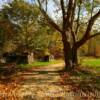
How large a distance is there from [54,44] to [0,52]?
19.1m

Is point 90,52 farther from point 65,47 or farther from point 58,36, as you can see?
point 65,47

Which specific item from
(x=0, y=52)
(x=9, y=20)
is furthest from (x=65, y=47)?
(x=9, y=20)

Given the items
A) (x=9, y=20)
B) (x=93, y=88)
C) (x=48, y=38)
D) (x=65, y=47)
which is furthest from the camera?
(x=48, y=38)

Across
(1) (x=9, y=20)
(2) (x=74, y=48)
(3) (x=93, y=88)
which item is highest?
(1) (x=9, y=20)

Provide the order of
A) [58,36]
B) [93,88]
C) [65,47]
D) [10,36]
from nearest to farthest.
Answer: [93,88], [65,47], [10,36], [58,36]

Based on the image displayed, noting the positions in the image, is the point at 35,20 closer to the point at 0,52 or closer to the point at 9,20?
the point at 9,20

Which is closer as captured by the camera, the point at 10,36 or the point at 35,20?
the point at 10,36

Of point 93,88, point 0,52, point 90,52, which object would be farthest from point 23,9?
point 90,52

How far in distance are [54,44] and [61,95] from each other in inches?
1651

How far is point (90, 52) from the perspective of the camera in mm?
79312

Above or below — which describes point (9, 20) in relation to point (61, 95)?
above

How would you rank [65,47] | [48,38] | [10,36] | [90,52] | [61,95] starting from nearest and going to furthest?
1. [61,95]
2. [65,47]
3. [10,36]
4. [48,38]
5. [90,52]

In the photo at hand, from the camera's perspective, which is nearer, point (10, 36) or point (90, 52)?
point (10, 36)

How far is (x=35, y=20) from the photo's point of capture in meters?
44.4
